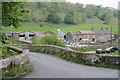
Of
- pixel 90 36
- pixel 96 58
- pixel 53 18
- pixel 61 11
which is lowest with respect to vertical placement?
pixel 96 58

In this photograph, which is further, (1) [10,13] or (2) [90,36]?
(2) [90,36]

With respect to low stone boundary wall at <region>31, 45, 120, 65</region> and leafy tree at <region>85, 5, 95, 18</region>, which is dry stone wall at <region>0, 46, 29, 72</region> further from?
leafy tree at <region>85, 5, 95, 18</region>

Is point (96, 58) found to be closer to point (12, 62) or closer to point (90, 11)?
point (12, 62)

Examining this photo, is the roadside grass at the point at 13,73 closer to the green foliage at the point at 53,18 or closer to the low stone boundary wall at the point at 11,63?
the low stone boundary wall at the point at 11,63

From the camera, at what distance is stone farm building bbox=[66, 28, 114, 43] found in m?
90.9

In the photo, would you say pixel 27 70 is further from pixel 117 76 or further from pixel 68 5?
pixel 68 5

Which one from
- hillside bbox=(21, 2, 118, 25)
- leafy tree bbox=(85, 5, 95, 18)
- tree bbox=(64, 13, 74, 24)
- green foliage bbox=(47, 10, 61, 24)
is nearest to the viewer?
leafy tree bbox=(85, 5, 95, 18)

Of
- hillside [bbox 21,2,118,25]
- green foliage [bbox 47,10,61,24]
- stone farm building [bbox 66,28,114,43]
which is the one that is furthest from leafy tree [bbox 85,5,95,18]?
stone farm building [bbox 66,28,114,43]

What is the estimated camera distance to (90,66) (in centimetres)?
1034

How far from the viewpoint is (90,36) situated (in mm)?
98312

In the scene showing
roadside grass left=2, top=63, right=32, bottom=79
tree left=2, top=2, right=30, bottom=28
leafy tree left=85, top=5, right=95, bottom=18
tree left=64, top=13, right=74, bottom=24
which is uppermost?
leafy tree left=85, top=5, right=95, bottom=18

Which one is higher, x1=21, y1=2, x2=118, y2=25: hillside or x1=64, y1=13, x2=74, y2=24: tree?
x1=21, y1=2, x2=118, y2=25: hillside

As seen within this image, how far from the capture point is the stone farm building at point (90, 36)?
90.9 meters

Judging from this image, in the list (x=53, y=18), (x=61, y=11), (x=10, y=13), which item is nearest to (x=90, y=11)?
(x=53, y=18)
